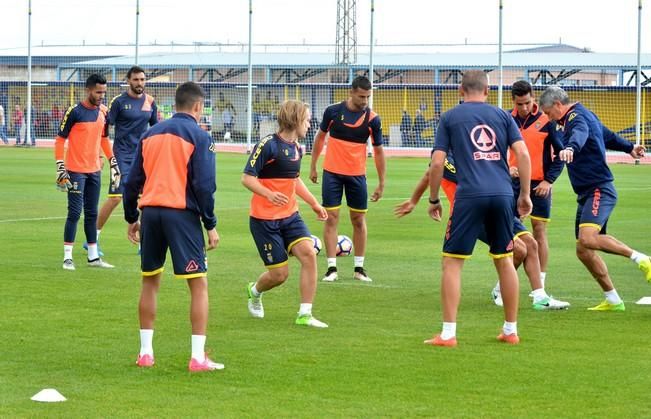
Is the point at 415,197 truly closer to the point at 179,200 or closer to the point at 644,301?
the point at 179,200

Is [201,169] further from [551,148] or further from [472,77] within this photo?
[551,148]

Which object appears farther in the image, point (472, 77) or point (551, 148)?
point (551, 148)

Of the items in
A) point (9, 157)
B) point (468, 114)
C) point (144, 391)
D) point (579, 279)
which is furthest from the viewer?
point (9, 157)

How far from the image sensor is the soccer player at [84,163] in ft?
52.9

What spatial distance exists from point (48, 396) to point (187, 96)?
252 cm

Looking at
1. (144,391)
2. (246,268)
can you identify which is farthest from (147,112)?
(144,391)

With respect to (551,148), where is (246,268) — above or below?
below

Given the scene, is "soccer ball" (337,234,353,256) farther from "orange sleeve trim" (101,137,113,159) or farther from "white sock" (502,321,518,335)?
"white sock" (502,321,518,335)

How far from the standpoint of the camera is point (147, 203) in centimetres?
936

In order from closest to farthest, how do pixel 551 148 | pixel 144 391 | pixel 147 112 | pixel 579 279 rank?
1. pixel 144 391
2. pixel 551 148
3. pixel 579 279
4. pixel 147 112

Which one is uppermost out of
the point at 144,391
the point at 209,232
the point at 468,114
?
the point at 468,114

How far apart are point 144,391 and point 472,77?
388cm

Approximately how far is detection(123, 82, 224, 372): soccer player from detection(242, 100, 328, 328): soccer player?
204 centimetres

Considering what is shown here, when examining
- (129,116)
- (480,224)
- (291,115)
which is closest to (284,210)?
(291,115)
